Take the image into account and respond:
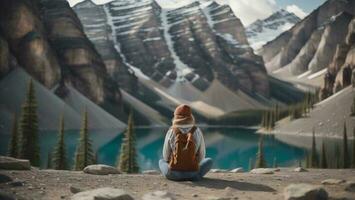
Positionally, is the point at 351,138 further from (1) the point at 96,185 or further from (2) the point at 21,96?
(1) the point at 96,185

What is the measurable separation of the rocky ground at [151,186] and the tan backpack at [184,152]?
0.62 meters

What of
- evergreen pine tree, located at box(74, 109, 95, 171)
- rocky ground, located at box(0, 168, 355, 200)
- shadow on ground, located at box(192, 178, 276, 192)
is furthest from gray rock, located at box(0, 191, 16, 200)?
evergreen pine tree, located at box(74, 109, 95, 171)

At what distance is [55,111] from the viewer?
15388 cm

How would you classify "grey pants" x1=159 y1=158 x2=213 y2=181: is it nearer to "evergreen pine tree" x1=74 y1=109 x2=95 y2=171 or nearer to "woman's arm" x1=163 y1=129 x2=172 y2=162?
"woman's arm" x1=163 y1=129 x2=172 y2=162

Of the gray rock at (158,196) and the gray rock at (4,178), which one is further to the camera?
the gray rock at (4,178)

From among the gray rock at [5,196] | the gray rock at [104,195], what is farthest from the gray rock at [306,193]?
the gray rock at [5,196]

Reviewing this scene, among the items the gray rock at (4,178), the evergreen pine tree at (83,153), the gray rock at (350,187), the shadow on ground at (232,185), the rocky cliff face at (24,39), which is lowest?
the evergreen pine tree at (83,153)

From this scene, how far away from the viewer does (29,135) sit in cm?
5441

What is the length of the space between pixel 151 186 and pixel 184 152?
152 cm

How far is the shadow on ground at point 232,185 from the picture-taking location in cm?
1496

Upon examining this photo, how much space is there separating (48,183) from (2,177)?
1427mm

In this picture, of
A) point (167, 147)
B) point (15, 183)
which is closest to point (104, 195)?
point (15, 183)

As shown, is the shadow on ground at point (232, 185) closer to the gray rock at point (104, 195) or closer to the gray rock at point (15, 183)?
the gray rock at point (104, 195)

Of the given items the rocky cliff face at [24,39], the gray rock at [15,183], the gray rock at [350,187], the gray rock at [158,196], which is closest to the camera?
the gray rock at [158,196]
